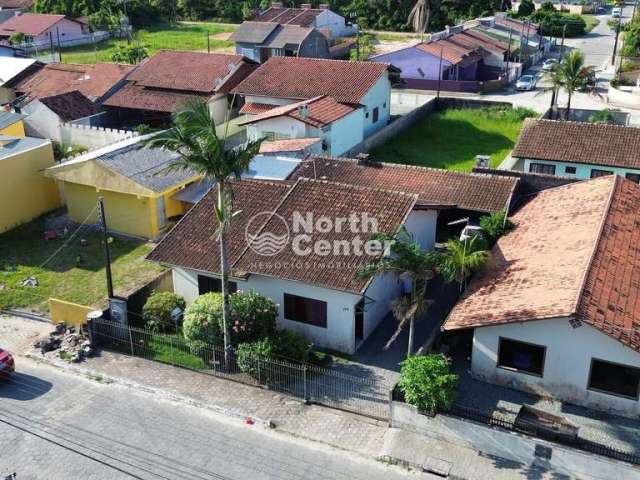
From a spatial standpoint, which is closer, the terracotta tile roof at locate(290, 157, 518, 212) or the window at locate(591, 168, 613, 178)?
the terracotta tile roof at locate(290, 157, 518, 212)

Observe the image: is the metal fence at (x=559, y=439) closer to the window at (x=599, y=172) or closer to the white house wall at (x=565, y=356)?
the white house wall at (x=565, y=356)

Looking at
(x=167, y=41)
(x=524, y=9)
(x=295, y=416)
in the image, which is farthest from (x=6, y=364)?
(x=524, y=9)

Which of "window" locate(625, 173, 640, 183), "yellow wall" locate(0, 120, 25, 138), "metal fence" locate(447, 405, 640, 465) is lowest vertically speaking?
"metal fence" locate(447, 405, 640, 465)

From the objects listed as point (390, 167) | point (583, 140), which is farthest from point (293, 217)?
point (583, 140)

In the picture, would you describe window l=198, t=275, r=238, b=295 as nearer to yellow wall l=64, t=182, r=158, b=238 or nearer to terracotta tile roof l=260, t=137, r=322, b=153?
yellow wall l=64, t=182, r=158, b=238

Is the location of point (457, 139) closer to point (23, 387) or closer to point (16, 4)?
point (23, 387)

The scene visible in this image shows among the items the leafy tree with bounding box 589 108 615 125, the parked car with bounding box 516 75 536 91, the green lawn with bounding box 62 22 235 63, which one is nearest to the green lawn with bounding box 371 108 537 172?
the leafy tree with bounding box 589 108 615 125

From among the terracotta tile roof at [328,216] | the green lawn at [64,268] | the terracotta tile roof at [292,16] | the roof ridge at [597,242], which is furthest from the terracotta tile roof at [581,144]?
the terracotta tile roof at [292,16]

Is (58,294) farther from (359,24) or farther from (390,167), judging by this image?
(359,24)
